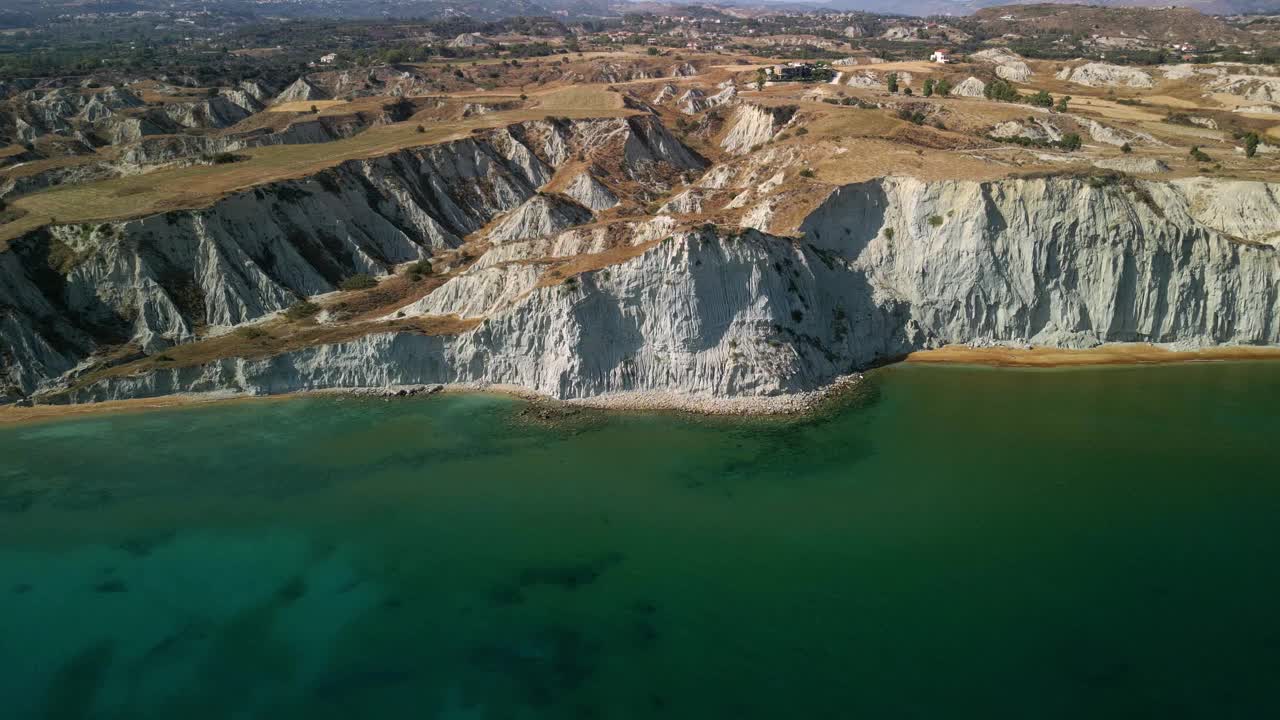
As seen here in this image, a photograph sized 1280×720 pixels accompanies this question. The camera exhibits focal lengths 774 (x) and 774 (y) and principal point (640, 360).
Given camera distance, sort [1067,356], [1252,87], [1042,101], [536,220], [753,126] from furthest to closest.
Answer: [1252,87] < [753,126] < [1042,101] < [536,220] < [1067,356]

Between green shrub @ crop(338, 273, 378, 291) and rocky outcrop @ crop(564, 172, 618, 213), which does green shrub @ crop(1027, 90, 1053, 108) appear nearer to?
rocky outcrop @ crop(564, 172, 618, 213)

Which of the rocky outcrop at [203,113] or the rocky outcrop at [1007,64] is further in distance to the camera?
the rocky outcrop at [1007,64]

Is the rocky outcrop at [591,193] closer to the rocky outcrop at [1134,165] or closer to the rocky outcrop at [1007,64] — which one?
the rocky outcrop at [1134,165]

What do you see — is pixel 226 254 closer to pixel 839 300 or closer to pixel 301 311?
pixel 301 311

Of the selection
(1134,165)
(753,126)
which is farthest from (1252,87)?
(753,126)

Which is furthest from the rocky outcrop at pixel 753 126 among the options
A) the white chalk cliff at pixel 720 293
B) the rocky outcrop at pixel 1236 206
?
the rocky outcrop at pixel 1236 206

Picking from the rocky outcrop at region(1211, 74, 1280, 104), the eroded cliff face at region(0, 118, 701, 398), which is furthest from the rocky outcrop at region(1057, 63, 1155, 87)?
the eroded cliff face at region(0, 118, 701, 398)
